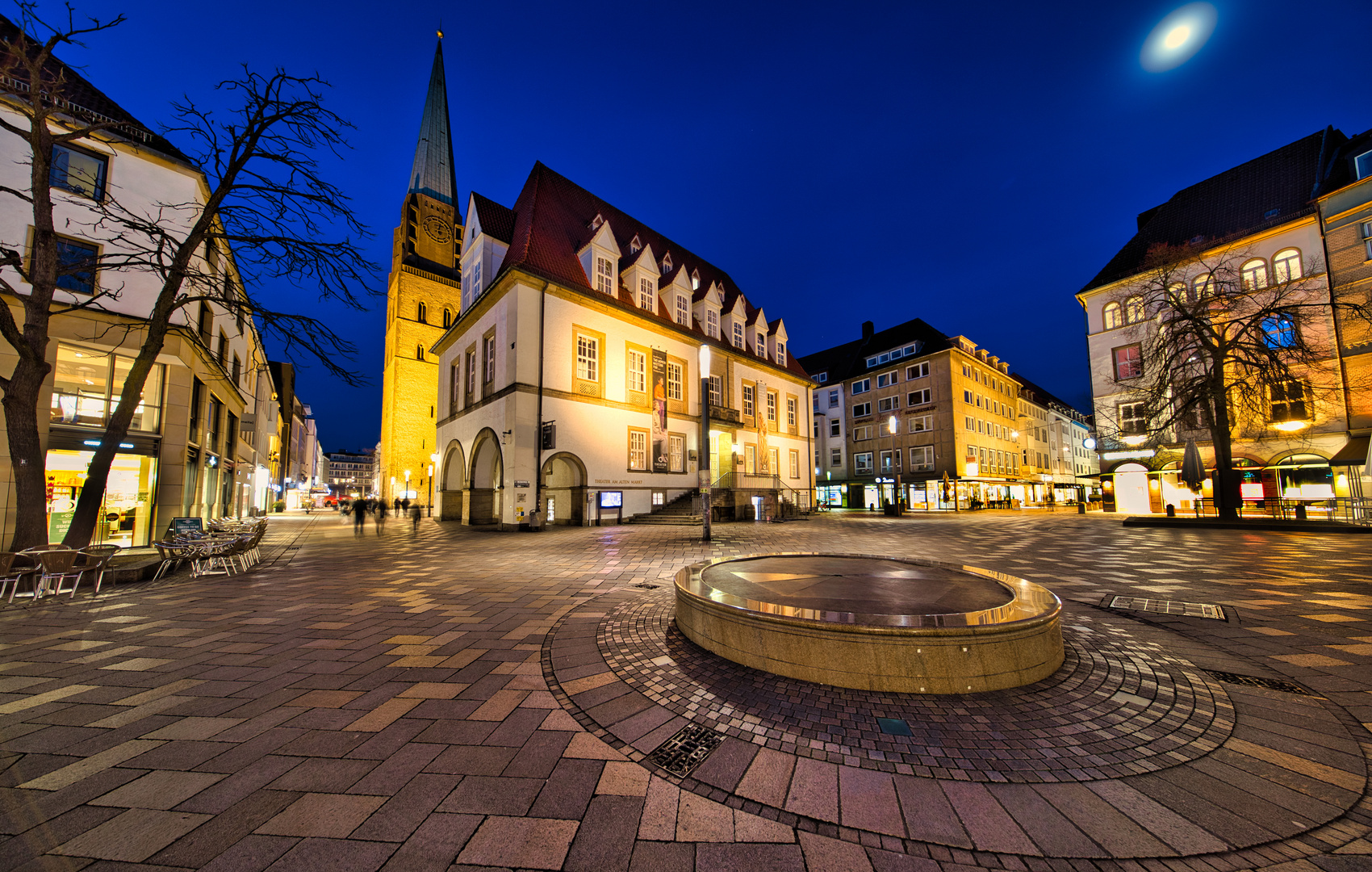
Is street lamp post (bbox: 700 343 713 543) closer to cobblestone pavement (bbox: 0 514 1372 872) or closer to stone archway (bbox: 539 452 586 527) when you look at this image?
cobblestone pavement (bbox: 0 514 1372 872)

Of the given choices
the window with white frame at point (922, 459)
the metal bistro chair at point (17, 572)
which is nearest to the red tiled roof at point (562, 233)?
the metal bistro chair at point (17, 572)

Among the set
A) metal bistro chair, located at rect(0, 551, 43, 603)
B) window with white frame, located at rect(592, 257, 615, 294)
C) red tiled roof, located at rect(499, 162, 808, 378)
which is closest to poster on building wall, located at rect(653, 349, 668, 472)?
red tiled roof, located at rect(499, 162, 808, 378)

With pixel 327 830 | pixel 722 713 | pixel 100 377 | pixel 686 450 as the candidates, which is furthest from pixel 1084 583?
pixel 100 377

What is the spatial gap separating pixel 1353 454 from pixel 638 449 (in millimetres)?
32275

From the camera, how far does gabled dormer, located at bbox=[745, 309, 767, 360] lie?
113 ft

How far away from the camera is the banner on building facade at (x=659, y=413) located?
25.8m

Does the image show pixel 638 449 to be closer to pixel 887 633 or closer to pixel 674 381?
pixel 674 381

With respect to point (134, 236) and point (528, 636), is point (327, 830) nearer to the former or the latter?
point (528, 636)

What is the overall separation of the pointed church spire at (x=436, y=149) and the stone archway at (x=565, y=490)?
3512cm

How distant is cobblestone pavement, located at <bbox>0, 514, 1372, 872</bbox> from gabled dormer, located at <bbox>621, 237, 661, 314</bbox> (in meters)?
22.5

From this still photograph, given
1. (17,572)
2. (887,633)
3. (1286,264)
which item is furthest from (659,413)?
(1286,264)

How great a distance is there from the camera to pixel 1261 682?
4.25 metres

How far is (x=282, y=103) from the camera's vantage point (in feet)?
33.0

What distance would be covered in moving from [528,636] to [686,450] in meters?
22.4
